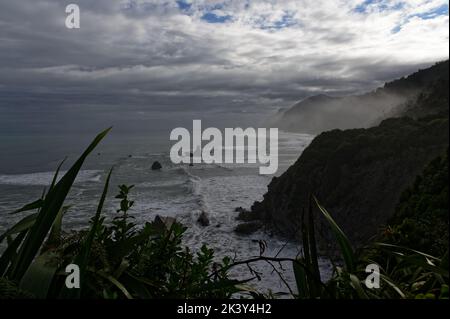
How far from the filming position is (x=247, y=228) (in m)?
21.5

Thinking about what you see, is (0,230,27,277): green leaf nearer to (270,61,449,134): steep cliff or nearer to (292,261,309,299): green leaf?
(292,261,309,299): green leaf

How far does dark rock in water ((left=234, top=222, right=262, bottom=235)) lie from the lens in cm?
2114

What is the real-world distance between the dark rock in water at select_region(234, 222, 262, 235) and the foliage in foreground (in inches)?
775

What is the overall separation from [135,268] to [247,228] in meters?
20.2

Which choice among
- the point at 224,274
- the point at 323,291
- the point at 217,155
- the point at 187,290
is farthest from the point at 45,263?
the point at 217,155

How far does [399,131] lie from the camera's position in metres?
21.9

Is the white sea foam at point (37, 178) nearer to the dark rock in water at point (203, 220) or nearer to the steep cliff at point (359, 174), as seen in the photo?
the dark rock in water at point (203, 220)

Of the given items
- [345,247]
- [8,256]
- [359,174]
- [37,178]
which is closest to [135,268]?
[8,256]

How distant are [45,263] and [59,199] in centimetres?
25

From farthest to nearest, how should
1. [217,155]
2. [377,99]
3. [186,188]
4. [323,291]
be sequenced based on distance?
[377,99] → [217,155] → [186,188] → [323,291]

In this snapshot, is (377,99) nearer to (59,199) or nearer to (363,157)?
(363,157)

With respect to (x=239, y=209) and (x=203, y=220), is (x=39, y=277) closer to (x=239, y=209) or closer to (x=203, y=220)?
(x=203, y=220)

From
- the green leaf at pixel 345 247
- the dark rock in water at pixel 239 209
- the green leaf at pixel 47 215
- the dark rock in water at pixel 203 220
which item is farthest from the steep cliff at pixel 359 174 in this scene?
the green leaf at pixel 47 215

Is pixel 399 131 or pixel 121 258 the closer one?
pixel 121 258
